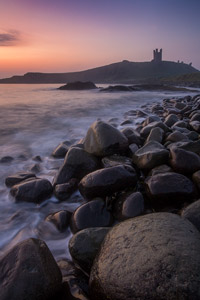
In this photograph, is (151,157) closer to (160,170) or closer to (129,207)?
(160,170)

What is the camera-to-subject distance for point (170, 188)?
2.34 meters

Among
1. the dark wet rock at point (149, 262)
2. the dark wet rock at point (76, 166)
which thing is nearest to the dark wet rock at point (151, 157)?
the dark wet rock at point (76, 166)

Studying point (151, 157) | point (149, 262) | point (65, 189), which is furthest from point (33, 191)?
point (149, 262)

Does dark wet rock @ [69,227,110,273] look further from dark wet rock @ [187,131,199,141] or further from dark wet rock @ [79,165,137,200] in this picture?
dark wet rock @ [187,131,199,141]

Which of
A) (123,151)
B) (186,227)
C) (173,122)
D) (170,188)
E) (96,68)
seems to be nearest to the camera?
(186,227)

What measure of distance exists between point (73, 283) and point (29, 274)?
1.32 ft

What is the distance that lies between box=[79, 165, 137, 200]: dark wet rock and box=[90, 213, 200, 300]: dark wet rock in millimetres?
906

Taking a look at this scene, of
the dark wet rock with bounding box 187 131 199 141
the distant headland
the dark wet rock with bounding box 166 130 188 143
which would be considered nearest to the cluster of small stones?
the dark wet rock with bounding box 166 130 188 143

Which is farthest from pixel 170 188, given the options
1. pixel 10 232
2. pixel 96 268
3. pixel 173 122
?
pixel 173 122

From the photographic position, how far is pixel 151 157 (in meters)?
3.05

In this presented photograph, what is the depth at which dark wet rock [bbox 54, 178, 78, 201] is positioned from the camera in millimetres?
2916

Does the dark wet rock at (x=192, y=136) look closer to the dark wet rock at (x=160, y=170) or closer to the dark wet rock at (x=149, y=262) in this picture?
the dark wet rock at (x=160, y=170)

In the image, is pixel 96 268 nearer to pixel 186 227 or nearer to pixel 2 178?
pixel 186 227

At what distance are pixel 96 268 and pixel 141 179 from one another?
1657mm
